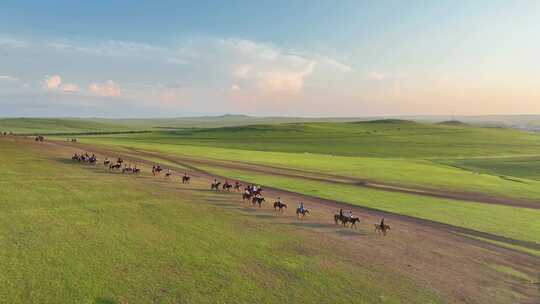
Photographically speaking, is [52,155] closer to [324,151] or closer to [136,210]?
[136,210]

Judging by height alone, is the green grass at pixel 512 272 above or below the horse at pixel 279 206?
below

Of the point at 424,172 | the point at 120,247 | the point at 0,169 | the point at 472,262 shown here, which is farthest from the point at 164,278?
the point at 424,172

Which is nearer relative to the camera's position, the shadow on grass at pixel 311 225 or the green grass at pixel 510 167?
the shadow on grass at pixel 311 225

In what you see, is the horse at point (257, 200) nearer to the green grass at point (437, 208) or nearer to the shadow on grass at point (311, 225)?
the shadow on grass at point (311, 225)

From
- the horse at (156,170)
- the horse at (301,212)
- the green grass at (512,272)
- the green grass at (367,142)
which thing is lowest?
the green grass at (512,272)

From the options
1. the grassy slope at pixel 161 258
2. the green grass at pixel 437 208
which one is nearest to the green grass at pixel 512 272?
the grassy slope at pixel 161 258

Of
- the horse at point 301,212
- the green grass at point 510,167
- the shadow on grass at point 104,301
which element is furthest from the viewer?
the green grass at point 510,167
